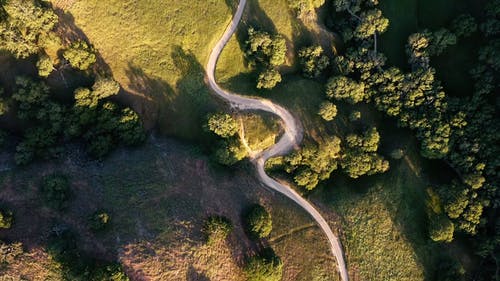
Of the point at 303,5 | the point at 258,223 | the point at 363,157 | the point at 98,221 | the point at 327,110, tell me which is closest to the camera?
the point at 98,221

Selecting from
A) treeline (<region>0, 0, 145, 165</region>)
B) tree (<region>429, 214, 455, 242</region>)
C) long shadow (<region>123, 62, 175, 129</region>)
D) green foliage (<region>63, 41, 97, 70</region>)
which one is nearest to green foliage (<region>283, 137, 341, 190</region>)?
tree (<region>429, 214, 455, 242</region>)

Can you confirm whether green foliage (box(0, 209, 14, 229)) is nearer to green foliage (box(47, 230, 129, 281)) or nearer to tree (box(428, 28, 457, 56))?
green foliage (box(47, 230, 129, 281))

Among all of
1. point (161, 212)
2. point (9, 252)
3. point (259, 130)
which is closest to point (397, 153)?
point (259, 130)

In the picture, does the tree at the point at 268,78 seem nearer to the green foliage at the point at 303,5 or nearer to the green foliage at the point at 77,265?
the green foliage at the point at 303,5

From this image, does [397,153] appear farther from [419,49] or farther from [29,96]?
[29,96]

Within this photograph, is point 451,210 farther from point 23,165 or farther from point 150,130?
point 23,165
